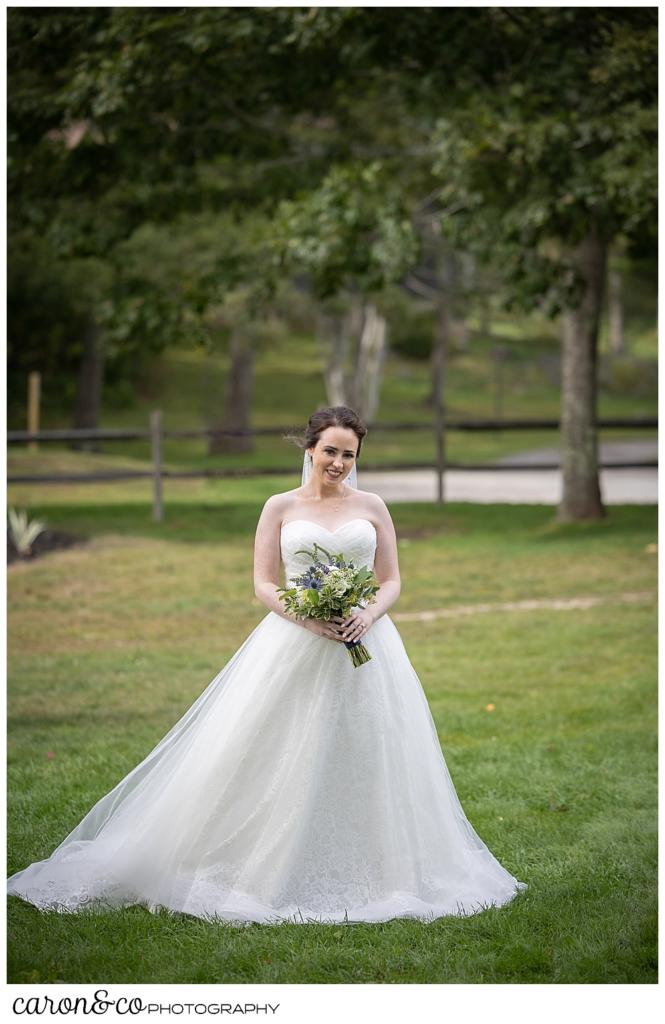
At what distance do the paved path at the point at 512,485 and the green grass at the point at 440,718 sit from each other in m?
2.59

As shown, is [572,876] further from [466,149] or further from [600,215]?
[600,215]

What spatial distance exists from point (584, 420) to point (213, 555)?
16.6 ft

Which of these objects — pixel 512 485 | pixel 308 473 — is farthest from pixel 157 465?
pixel 308 473

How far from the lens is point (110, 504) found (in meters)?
20.1

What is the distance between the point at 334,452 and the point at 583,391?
11.6 m

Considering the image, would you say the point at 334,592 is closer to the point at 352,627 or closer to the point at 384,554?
the point at 352,627

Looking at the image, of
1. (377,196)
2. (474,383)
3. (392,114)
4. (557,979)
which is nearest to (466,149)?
(377,196)

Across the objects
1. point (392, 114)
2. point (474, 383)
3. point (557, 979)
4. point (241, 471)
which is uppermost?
point (392, 114)

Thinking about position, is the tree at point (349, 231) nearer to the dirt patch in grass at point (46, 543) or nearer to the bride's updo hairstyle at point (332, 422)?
the dirt patch in grass at point (46, 543)

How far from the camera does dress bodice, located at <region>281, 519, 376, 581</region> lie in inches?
199

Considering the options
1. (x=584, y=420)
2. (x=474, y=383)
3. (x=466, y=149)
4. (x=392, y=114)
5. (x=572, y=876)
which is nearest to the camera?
(x=572, y=876)

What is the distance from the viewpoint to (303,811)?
4.90m

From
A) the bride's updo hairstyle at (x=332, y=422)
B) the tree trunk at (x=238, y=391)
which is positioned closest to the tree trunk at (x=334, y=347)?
the tree trunk at (x=238, y=391)

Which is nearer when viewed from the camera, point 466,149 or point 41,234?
point 466,149
